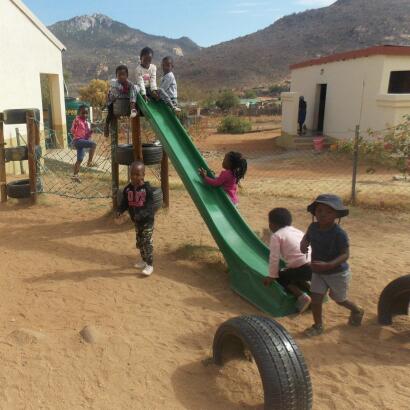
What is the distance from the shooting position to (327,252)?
3.63 meters

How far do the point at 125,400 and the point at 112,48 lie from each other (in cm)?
12223

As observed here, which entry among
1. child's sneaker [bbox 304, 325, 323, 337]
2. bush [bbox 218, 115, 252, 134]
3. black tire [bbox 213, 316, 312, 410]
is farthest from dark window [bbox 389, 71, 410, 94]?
black tire [bbox 213, 316, 312, 410]

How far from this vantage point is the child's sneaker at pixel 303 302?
4.11 m

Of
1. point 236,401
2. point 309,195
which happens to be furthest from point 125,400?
point 309,195

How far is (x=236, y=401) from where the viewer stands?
297cm

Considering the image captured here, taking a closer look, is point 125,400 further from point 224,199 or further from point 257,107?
point 257,107

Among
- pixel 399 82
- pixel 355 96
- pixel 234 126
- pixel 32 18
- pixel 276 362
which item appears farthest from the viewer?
pixel 234 126

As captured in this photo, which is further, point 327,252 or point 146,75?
point 146,75

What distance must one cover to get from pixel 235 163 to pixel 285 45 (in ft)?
249

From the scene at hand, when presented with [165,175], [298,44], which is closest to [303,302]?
[165,175]

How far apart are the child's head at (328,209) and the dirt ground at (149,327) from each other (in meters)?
1.11

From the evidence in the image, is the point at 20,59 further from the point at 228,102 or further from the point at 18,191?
the point at 228,102

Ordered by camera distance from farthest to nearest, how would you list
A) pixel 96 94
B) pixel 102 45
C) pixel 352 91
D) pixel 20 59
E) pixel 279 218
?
pixel 102 45
pixel 96 94
pixel 352 91
pixel 20 59
pixel 279 218

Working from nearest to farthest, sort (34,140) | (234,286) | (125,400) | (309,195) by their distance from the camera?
(125,400) → (234,286) → (34,140) → (309,195)
